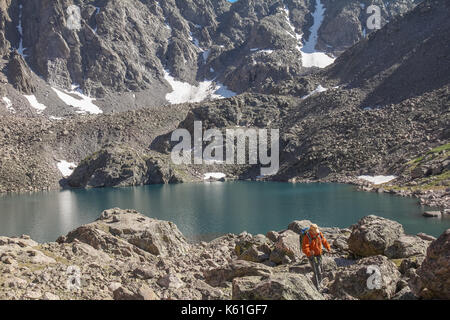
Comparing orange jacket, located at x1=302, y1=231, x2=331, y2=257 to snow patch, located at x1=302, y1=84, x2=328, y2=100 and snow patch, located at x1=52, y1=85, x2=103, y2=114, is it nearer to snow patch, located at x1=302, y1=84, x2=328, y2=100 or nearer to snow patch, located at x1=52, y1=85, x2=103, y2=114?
snow patch, located at x1=302, y1=84, x2=328, y2=100

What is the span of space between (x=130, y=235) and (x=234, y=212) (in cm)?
3115

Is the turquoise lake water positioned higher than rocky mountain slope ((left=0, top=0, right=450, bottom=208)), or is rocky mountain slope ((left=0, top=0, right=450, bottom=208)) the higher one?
rocky mountain slope ((left=0, top=0, right=450, bottom=208))

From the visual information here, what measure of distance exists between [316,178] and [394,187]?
31711 mm

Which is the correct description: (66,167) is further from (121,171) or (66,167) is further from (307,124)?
(307,124)

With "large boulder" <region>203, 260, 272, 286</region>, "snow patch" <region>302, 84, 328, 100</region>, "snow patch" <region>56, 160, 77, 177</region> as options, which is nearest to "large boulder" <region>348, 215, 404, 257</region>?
"large boulder" <region>203, 260, 272, 286</region>

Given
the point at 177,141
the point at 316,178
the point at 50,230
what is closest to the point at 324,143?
the point at 316,178

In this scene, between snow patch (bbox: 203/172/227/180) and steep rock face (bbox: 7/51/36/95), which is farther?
steep rock face (bbox: 7/51/36/95)

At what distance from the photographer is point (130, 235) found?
23828 mm

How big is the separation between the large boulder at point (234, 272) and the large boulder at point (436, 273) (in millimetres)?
5363

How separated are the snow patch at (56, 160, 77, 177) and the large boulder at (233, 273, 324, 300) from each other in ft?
372

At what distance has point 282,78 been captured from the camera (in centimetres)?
19975

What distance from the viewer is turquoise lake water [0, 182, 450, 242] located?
4203 centimetres

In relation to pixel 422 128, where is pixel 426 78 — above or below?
above
